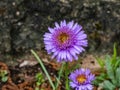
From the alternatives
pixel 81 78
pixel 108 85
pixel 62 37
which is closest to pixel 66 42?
pixel 62 37

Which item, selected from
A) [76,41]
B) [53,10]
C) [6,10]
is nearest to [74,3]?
[53,10]

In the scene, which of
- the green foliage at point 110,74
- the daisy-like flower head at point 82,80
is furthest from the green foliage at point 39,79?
the daisy-like flower head at point 82,80

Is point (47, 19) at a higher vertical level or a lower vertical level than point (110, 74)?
higher

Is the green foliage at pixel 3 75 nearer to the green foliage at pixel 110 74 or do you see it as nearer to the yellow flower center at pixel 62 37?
the green foliage at pixel 110 74

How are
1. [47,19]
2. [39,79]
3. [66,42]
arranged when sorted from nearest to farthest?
[66,42], [39,79], [47,19]

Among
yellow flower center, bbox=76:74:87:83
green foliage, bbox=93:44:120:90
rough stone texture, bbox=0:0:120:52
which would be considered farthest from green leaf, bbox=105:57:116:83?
yellow flower center, bbox=76:74:87:83

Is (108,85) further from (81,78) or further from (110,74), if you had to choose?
(81,78)

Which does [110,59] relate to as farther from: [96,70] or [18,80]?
[18,80]
